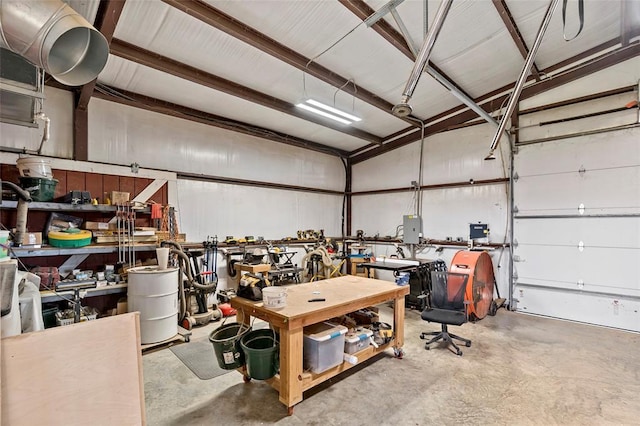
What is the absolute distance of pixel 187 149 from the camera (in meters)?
5.43

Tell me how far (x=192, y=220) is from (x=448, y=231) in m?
5.30

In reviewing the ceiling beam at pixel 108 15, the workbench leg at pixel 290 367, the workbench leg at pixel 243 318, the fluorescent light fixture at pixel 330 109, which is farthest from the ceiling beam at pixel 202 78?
the workbench leg at pixel 290 367

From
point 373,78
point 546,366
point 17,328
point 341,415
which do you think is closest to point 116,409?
point 17,328

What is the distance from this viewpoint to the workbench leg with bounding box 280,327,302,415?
2.29 meters

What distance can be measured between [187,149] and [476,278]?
535 cm

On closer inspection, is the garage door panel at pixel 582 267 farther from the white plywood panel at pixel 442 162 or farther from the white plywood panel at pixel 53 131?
the white plywood panel at pixel 53 131

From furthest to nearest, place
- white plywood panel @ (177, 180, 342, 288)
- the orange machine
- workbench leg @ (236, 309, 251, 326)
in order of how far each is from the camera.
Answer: white plywood panel @ (177, 180, 342, 288) → the orange machine → workbench leg @ (236, 309, 251, 326)

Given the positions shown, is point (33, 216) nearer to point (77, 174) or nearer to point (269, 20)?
point (77, 174)

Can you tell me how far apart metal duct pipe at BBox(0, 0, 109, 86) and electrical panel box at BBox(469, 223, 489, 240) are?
20.6ft

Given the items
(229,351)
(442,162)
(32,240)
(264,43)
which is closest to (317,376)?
(229,351)

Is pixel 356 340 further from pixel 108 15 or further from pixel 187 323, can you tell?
pixel 108 15

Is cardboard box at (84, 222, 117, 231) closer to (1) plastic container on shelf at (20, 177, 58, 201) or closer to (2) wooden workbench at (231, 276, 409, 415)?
(1) plastic container on shelf at (20, 177, 58, 201)

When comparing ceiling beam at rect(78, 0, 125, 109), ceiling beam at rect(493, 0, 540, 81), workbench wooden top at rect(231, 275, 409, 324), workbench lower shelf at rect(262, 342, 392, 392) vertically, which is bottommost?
workbench lower shelf at rect(262, 342, 392, 392)

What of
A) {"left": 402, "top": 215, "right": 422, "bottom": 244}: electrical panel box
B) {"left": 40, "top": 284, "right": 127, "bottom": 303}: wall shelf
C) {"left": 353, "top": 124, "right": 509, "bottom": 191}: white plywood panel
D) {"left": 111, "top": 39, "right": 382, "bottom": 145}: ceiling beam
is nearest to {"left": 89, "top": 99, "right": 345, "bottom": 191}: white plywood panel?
{"left": 111, "top": 39, "right": 382, "bottom": 145}: ceiling beam
